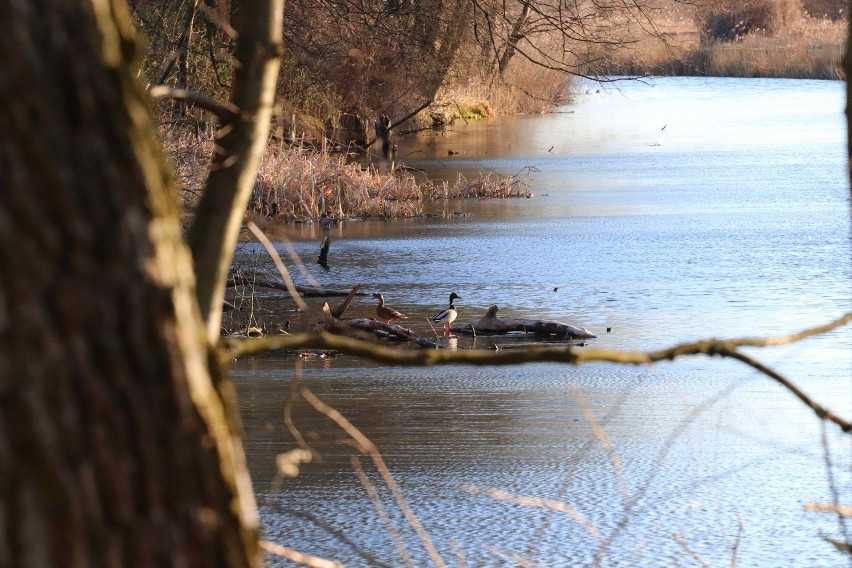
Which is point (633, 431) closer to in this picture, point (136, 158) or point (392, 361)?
point (392, 361)

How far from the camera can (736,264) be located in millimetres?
12469

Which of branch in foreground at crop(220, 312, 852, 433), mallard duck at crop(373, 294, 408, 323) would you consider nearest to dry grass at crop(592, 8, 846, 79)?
mallard duck at crop(373, 294, 408, 323)

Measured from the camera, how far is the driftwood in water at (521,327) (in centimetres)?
898

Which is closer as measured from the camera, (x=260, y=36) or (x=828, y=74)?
(x=260, y=36)

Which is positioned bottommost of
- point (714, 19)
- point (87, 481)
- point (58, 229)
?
point (87, 481)

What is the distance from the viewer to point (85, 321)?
143 centimetres

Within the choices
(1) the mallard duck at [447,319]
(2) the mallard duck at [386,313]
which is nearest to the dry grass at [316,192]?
(2) the mallard duck at [386,313]

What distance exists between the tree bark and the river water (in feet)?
0.96

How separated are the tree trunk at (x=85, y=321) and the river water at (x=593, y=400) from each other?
2.62ft

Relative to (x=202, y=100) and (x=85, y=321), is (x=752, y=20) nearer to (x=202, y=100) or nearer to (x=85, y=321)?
(x=202, y=100)

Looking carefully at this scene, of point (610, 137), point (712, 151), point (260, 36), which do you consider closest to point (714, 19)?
point (610, 137)

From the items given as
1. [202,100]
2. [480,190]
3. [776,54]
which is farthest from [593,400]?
[776,54]

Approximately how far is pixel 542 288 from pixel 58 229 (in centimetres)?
1008

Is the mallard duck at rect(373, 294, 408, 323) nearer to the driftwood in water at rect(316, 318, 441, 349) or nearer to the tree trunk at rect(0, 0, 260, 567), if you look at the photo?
the driftwood in water at rect(316, 318, 441, 349)
